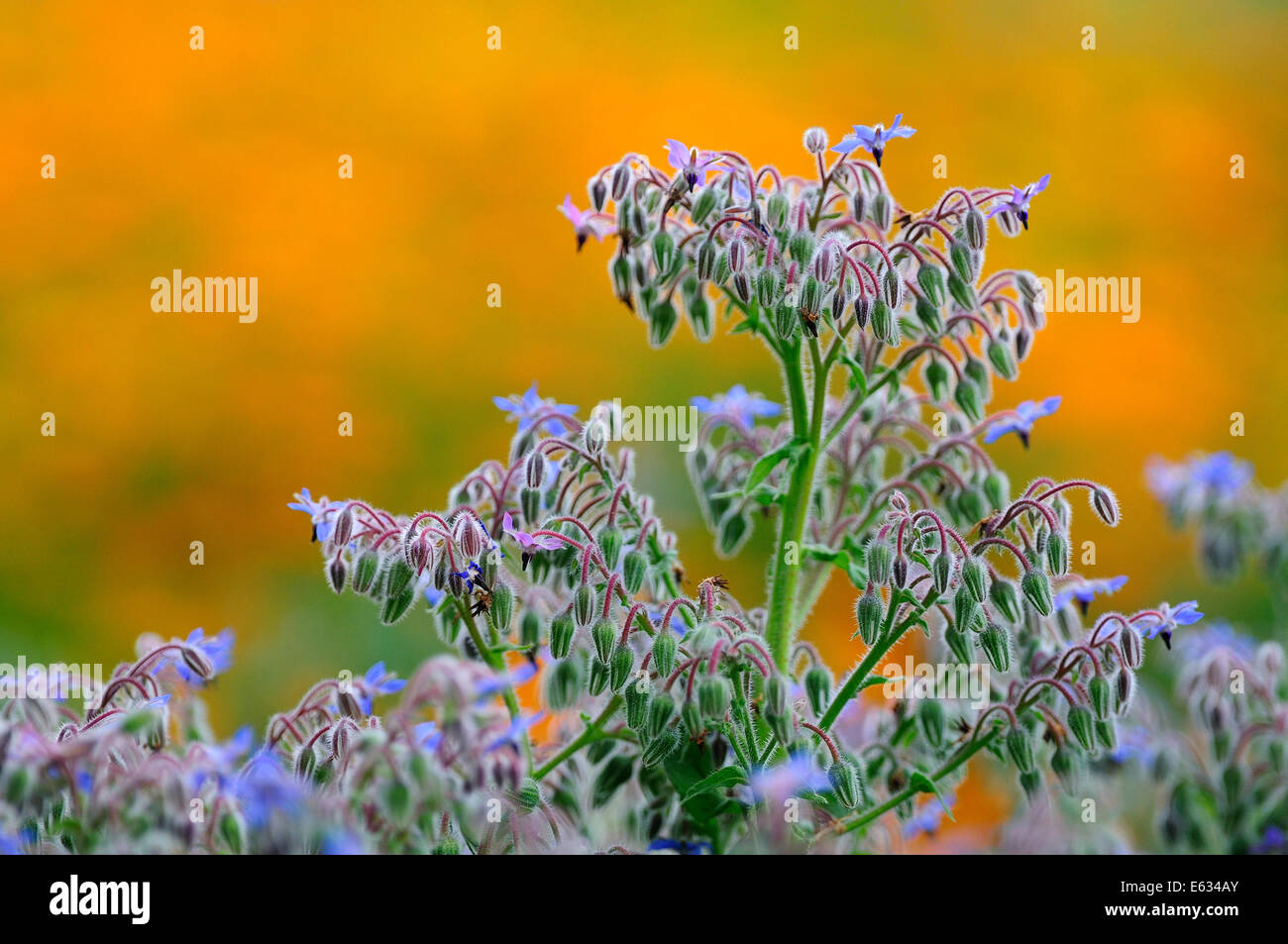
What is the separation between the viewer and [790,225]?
171cm

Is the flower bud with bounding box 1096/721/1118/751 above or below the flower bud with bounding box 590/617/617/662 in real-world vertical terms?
below

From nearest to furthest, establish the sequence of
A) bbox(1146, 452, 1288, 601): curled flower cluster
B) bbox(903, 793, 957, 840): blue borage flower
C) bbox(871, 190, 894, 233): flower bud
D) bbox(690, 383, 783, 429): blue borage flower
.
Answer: bbox(871, 190, 894, 233): flower bud → bbox(690, 383, 783, 429): blue borage flower → bbox(903, 793, 957, 840): blue borage flower → bbox(1146, 452, 1288, 601): curled flower cluster

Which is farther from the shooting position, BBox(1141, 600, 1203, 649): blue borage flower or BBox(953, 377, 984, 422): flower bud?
BBox(953, 377, 984, 422): flower bud

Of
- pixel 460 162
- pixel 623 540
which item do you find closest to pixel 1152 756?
pixel 623 540

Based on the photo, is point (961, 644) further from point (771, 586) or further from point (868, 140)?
point (868, 140)

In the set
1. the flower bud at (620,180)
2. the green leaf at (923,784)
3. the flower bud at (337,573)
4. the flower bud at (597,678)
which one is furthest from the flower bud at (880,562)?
the flower bud at (337,573)

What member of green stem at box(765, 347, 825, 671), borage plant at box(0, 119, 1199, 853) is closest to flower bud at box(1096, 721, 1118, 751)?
borage plant at box(0, 119, 1199, 853)

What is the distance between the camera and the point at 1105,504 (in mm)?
1759

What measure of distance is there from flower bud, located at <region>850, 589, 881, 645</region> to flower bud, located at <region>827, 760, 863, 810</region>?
0.15 metres

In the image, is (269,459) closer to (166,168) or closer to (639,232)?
(166,168)

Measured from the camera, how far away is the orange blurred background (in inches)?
158

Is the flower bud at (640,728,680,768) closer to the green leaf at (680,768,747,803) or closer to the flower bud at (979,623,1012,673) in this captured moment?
the green leaf at (680,768,747,803)
